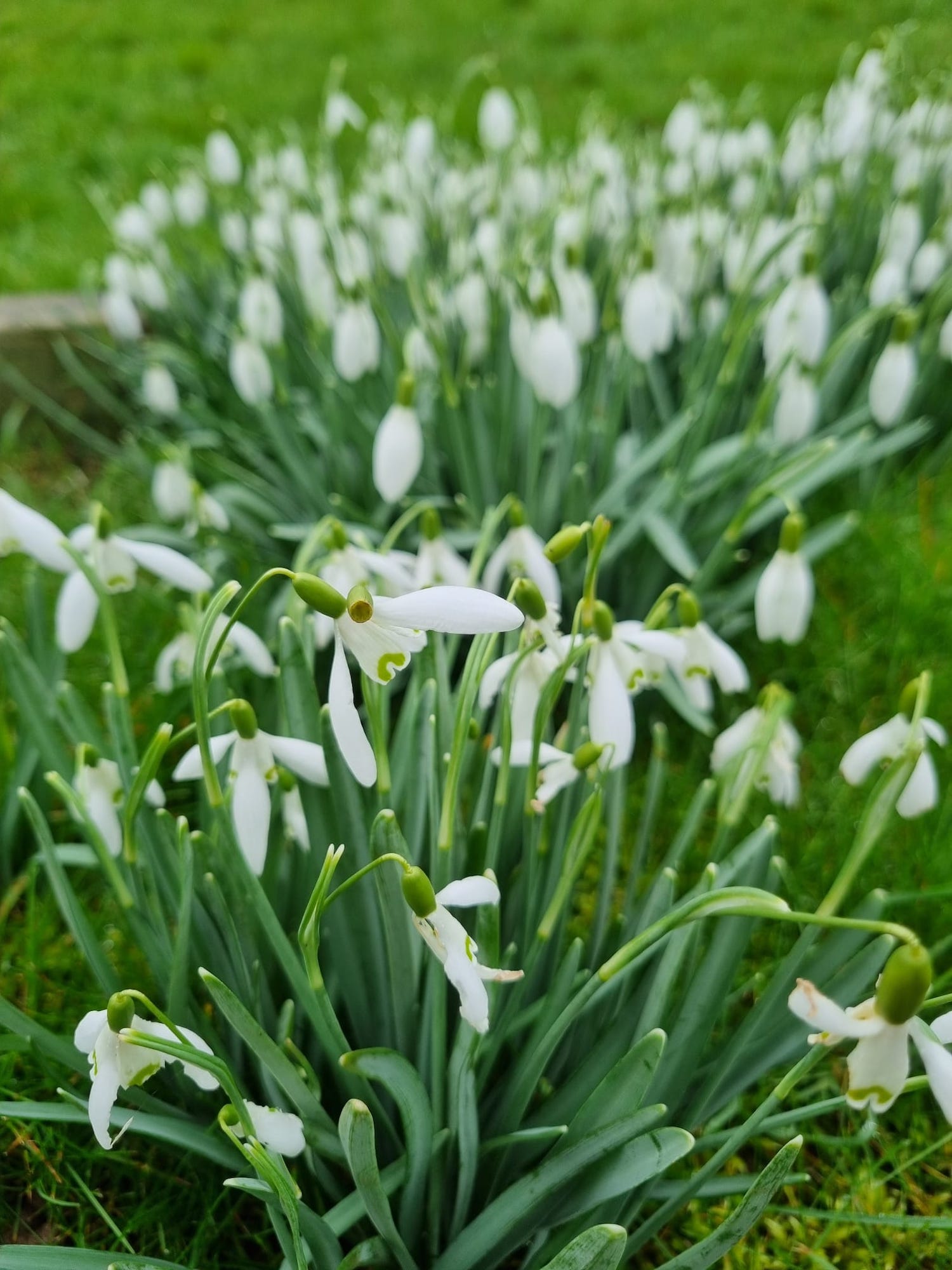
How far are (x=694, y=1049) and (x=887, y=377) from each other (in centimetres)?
115

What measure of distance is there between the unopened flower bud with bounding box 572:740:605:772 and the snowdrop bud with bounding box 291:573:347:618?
0.33 metres

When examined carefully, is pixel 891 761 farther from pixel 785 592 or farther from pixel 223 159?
pixel 223 159

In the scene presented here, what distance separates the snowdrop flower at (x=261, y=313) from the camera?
213cm

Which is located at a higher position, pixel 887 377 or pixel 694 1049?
pixel 887 377

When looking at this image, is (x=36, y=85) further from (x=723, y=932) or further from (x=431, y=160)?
(x=723, y=932)

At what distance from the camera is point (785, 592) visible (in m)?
1.33

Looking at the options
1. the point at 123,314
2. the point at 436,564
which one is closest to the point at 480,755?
the point at 436,564

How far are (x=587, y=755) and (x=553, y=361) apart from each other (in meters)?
0.82

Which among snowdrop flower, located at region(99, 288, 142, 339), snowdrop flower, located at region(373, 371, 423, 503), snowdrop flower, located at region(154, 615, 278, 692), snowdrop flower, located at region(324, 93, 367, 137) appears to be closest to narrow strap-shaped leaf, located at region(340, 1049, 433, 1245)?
snowdrop flower, located at region(154, 615, 278, 692)

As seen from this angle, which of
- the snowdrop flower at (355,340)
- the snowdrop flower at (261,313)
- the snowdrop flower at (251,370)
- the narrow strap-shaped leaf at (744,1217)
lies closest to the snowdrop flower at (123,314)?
the snowdrop flower at (261,313)

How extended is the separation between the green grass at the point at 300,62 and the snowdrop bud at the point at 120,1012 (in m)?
3.28

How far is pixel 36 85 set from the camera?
4660mm

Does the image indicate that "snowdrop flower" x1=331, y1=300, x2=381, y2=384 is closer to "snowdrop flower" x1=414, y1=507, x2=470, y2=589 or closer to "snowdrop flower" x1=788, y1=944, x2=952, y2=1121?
"snowdrop flower" x1=414, y1=507, x2=470, y2=589

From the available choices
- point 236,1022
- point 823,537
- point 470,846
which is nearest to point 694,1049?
point 470,846
